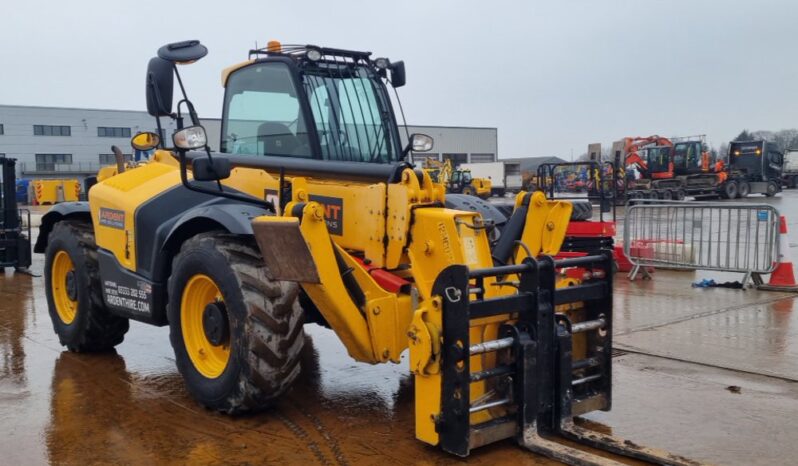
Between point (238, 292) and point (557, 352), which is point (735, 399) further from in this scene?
point (238, 292)

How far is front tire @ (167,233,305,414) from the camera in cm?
477

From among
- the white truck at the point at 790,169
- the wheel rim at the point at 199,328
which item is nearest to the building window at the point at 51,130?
the white truck at the point at 790,169

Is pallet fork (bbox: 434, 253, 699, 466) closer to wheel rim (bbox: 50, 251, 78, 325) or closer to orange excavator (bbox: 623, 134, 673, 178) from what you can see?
wheel rim (bbox: 50, 251, 78, 325)

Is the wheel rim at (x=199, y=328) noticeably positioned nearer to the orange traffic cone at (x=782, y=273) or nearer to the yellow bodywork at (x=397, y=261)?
the yellow bodywork at (x=397, y=261)

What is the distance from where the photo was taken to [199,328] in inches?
217

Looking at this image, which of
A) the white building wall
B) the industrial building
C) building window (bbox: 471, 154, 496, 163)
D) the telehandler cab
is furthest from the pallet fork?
building window (bbox: 471, 154, 496, 163)

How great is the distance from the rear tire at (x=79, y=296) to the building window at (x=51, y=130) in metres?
66.5

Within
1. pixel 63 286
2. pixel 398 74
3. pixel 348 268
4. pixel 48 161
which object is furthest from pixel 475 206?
pixel 48 161

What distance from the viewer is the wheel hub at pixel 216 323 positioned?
517 centimetres

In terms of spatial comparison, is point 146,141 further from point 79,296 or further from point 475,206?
point 475,206

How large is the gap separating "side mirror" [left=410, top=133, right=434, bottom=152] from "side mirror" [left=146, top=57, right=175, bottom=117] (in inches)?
71.9

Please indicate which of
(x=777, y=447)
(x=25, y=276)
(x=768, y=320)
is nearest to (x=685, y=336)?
(x=768, y=320)

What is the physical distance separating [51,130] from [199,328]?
69.5 m

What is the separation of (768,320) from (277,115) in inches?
229
